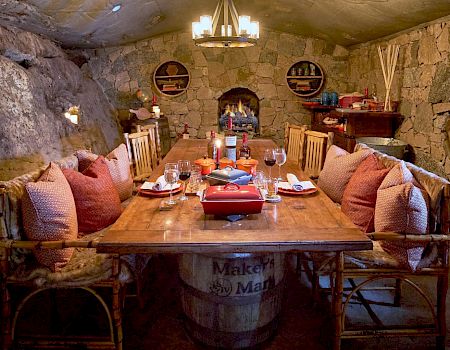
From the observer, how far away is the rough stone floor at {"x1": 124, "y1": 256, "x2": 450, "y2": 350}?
2.14 metres

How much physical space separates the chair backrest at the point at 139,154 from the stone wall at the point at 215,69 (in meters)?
2.56

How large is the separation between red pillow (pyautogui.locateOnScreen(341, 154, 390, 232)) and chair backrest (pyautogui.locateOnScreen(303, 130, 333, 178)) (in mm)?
1020

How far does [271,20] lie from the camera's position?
18.5 ft

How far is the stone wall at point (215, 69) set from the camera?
6328 mm

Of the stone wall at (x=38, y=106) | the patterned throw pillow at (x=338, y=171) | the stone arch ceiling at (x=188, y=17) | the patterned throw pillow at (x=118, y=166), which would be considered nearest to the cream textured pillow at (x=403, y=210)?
the patterned throw pillow at (x=338, y=171)

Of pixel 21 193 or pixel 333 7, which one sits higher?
pixel 333 7

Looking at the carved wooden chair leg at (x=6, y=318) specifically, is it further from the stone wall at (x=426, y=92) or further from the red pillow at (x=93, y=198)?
the stone wall at (x=426, y=92)

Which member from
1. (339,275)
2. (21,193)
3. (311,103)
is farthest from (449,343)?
(311,103)

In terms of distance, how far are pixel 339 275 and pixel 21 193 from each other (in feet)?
5.00


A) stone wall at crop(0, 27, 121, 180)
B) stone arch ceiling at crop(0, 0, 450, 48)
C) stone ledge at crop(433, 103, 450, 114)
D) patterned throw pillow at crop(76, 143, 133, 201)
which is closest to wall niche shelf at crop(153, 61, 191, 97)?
stone arch ceiling at crop(0, 0, 450, 48)

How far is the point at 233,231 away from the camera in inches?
68.8

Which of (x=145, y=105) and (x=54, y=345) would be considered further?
(x=145, y=105)

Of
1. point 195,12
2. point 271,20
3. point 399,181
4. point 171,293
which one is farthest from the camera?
point 271,20

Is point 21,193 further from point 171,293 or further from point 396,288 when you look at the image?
point 396,288
